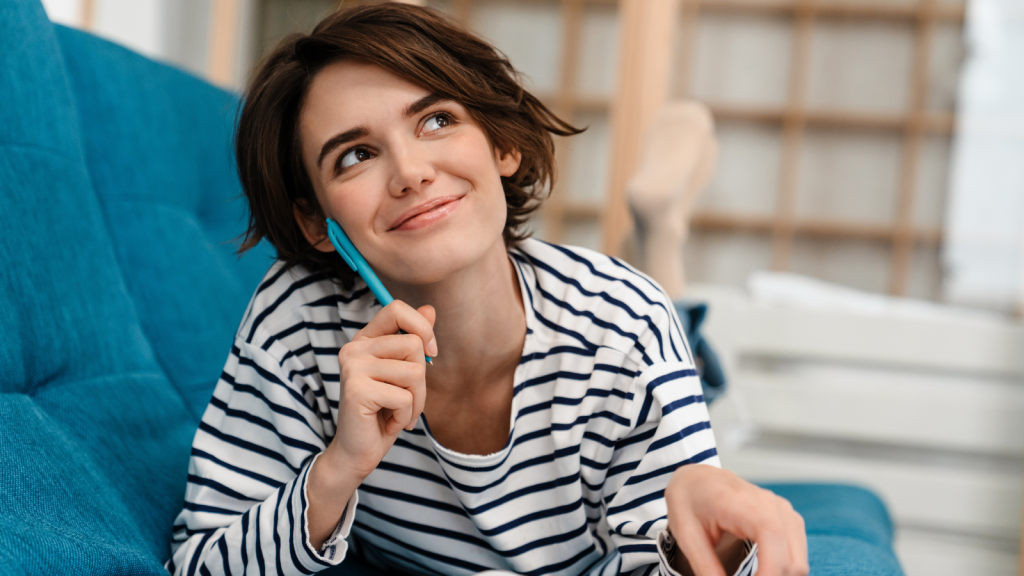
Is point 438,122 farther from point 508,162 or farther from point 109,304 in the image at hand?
point 109,304

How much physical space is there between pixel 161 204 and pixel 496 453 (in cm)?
63

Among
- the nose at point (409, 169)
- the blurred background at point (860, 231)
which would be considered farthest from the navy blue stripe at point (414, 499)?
the blurred background at point (860, 231)

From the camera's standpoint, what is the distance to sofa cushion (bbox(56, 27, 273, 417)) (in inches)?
38.3

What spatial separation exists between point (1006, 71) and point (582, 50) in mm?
1035

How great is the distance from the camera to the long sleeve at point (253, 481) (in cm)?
68

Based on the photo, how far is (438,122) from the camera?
0.76 metres

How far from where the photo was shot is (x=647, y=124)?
2008mm

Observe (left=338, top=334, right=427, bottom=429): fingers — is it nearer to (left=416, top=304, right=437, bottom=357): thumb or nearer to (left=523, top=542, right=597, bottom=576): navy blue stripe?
(left=416, top=304, right=437, bottom=357): thumb

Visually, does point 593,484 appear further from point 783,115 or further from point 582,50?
point 582,50

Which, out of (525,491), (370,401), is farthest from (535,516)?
(370,401)

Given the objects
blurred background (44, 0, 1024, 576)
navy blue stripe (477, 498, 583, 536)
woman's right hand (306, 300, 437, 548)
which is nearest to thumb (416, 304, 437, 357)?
woman's right hand (306, 300, 437, 548)

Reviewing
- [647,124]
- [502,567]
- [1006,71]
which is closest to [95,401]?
[502,567]

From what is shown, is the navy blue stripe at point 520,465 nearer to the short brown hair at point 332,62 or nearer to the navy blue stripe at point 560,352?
the navy blue stripe at point 560,352

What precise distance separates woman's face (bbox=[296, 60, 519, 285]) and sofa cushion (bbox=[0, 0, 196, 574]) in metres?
0.27
